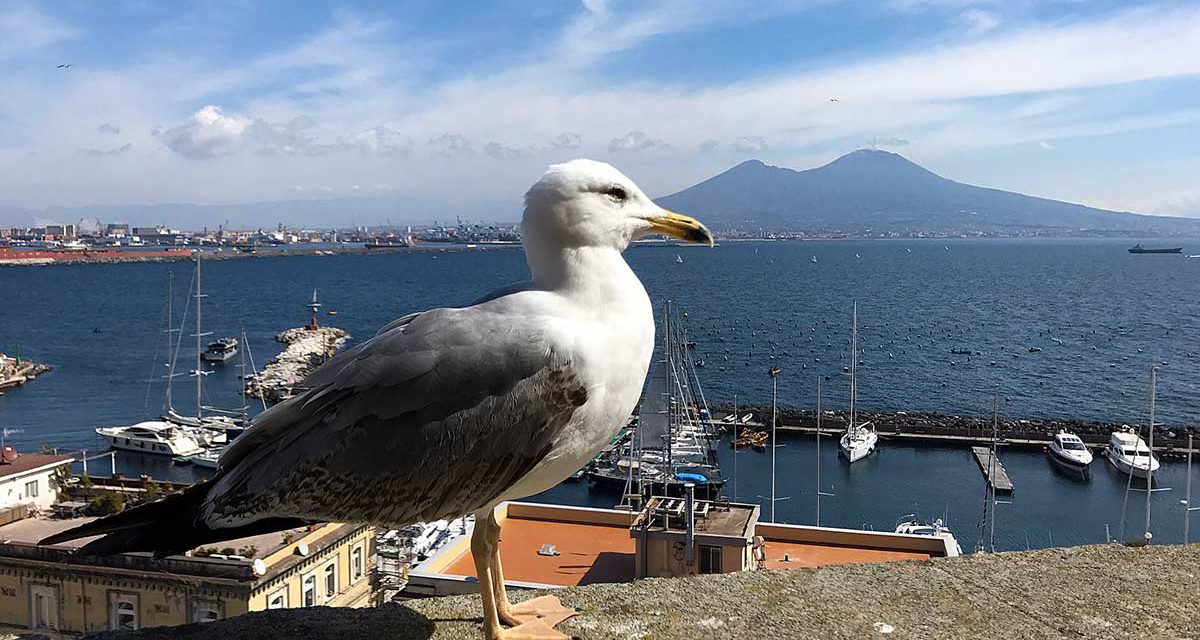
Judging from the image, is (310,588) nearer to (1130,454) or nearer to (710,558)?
(710,558)

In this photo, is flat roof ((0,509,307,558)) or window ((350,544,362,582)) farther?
window ((350,544,362,582))

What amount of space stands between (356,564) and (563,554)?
3.81 metres

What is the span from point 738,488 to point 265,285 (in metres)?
97.3

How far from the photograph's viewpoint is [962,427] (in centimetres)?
3788

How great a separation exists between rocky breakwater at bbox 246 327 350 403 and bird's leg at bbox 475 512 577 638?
36.7 metres

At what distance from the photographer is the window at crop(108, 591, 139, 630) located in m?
12.5

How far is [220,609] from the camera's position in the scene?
39.5ft

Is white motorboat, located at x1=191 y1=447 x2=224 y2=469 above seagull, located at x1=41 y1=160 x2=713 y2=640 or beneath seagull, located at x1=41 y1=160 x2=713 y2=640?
beneath

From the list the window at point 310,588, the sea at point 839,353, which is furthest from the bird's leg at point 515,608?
the sea at point 839,353

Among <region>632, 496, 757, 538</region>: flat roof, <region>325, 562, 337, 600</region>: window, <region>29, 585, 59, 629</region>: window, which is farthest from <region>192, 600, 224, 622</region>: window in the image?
<region>632, 496, 757, 538</region>: flat roof

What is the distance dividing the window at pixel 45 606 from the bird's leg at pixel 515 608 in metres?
12.7

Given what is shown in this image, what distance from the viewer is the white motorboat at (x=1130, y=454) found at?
3031 centimetres

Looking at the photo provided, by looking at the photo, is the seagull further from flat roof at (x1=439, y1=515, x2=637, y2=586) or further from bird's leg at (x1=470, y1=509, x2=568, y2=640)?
flat roof at (x1=439, y1=515, x2=637, y2=586)

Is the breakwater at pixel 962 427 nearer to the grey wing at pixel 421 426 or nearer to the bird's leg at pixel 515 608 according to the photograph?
the bird's leg at pixel 515 608
